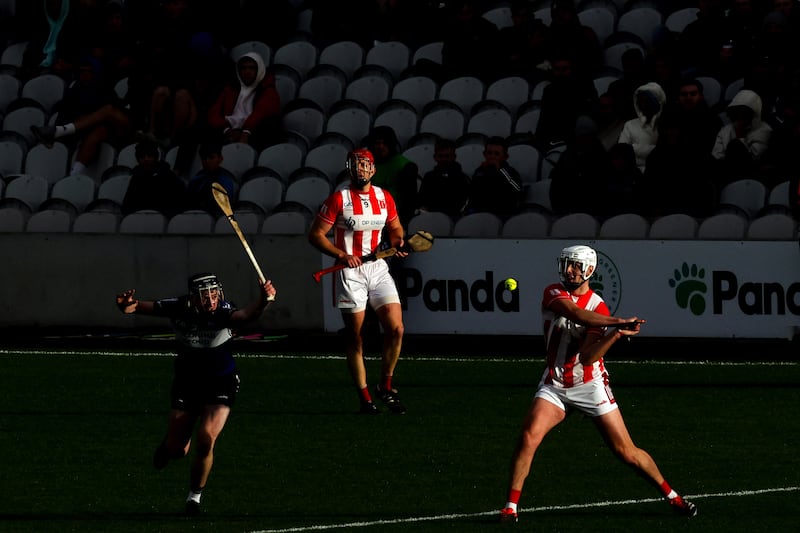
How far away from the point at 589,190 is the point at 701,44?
104 inches

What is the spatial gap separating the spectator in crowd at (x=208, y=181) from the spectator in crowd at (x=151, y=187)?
6.7 inches

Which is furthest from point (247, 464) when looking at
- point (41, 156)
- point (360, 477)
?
point (41, 156)

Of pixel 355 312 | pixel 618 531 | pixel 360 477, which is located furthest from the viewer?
pixel 355 312

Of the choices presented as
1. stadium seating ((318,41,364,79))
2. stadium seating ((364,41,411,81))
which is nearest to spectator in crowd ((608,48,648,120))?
stadium seating ((364,41,411,81))

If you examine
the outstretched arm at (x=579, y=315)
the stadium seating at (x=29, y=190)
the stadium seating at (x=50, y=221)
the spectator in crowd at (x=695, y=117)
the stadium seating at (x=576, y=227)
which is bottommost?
the stadium seating at (x=50, y=221)

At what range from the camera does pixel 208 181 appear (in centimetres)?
2244

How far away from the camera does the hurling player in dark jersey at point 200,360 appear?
1012cm

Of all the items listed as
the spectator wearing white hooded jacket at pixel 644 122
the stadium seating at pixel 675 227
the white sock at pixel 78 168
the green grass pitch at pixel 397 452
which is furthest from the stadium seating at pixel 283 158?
the stadium seating at pixel 675 227

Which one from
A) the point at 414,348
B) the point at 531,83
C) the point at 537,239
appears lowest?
the point at 414,348

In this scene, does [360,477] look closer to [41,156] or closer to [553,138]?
[553,138]

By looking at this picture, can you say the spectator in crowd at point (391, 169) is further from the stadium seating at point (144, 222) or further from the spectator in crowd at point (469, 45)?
the spectator in crowd at point (469, 45)

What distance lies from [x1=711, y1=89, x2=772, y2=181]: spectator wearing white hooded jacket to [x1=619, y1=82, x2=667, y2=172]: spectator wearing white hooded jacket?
0.79m

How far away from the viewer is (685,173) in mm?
19594

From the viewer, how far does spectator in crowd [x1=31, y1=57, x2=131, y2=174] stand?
24.7 m
